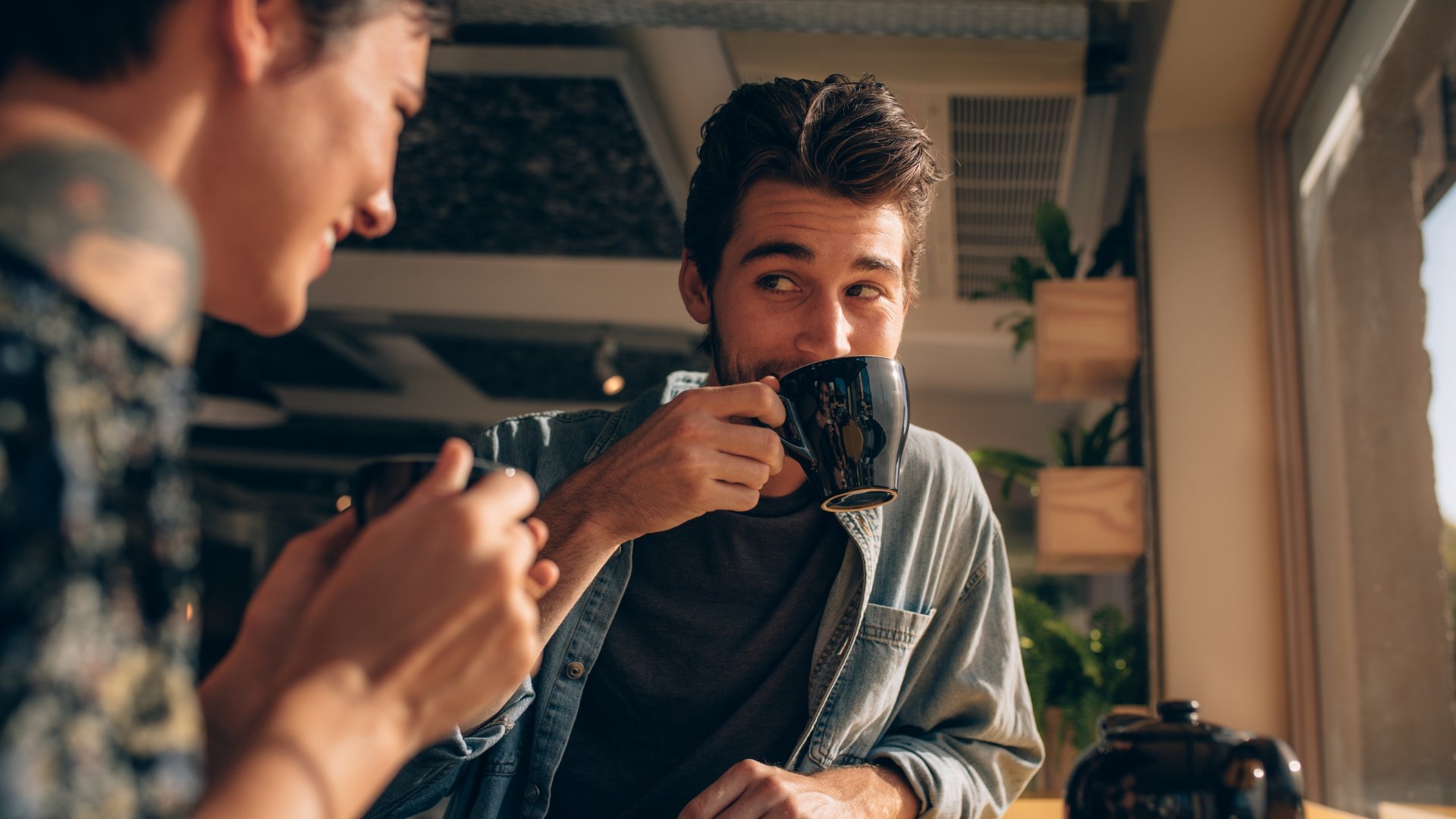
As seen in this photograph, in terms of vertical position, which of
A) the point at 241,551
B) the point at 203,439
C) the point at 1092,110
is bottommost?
the point at 241,551

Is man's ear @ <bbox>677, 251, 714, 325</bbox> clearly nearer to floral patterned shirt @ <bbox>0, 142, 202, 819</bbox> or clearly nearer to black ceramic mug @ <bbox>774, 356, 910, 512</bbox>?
black ceramic mug @ <bbox>774, 356, 910, 512</bbox>

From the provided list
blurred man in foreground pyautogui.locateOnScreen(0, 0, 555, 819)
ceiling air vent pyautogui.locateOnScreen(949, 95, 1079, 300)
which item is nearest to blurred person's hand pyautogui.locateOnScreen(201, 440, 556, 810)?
blurred man in foreground pyautogui.locateOnScreen(0, 0, 555, 819)

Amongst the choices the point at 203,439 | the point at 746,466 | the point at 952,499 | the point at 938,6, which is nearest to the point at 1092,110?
the point at 938,6

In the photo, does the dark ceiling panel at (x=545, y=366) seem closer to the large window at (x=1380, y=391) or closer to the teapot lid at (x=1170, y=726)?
the large window at (x=1380, y=391)

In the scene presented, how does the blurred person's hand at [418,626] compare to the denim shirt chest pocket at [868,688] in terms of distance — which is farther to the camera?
the denim shirt chest pocket at [868,688]

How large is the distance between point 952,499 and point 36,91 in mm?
1237

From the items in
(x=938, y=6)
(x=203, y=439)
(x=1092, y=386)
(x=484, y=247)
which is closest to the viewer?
(x=938, y=6)

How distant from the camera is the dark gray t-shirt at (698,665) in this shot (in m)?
1.34

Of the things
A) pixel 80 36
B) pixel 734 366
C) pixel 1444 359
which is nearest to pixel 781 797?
pixel 734 366

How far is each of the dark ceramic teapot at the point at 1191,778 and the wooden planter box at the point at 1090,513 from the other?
2.25 m

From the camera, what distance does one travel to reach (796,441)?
1.14 meters

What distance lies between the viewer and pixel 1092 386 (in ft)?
11.4

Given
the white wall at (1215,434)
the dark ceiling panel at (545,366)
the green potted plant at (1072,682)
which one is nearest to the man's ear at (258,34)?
the white wall at (1215,434)

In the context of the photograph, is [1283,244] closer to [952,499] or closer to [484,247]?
[952,499]
